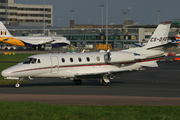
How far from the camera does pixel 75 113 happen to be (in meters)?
12.9

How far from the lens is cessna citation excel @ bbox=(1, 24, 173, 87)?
25375 millimetres

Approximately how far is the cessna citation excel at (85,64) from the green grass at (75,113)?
10.5 metres

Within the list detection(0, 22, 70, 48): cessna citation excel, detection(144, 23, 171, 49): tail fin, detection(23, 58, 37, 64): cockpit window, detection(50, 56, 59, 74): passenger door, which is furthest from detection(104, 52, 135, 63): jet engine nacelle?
detection(0, 22, 70, 48): cessna citation excel

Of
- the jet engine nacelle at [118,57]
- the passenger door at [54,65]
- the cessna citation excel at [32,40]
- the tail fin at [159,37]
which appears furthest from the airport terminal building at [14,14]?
the passenger door at [54,65]

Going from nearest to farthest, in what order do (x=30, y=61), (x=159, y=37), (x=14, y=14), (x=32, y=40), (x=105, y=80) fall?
(x=30, y=61) < (x=105, y=80) < (x=159, y=37) < (x=32, y=40) < (x=14, y=14)

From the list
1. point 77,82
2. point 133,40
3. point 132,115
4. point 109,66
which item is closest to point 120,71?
point 109,66

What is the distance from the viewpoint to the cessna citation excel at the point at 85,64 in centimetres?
2538

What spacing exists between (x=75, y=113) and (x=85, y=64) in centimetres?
1462

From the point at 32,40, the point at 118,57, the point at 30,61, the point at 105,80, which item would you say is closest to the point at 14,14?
the point at 32,40

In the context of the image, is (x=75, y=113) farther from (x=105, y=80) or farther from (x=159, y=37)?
(x=159, y=37)

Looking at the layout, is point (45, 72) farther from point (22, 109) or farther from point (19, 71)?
point (22, 109)

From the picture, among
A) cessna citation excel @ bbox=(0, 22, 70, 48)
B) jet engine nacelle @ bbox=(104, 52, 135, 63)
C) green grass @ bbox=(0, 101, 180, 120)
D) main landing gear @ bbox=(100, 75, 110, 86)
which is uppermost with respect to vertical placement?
cessna citation excel @ bbox=(0, 22, 70, 48)

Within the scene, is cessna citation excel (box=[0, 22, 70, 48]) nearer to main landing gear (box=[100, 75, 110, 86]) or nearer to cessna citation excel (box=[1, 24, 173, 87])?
cessna citation excel (box=[1, 24, 173, 87])

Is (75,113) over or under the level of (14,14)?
under
